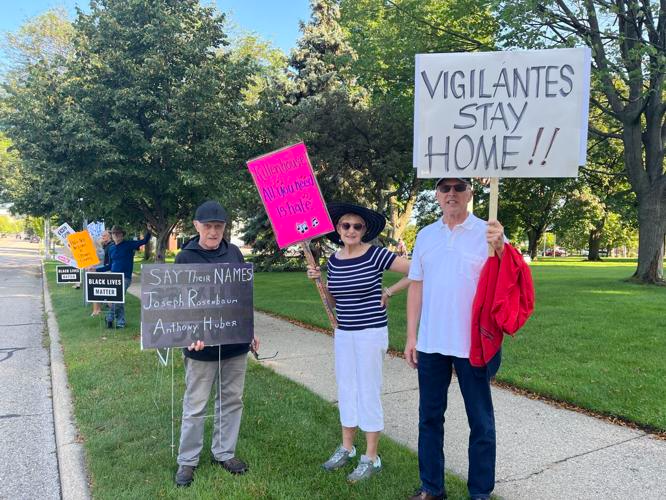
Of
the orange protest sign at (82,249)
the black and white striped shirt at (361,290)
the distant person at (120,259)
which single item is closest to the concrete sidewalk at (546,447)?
the black and white striped shirt at (361,290)

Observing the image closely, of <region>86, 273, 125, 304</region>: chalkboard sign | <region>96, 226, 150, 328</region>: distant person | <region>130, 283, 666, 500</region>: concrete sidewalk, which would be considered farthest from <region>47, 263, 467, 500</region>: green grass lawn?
<region>96, 226, 150, 328</region>: distant person

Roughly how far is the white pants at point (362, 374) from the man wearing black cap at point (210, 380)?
30.5 inches

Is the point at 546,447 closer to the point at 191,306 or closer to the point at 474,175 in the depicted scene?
the point at 474,175

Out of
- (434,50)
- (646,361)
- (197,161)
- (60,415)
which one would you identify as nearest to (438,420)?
(60,415)

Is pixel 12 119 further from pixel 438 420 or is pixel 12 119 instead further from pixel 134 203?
pixel 438 420

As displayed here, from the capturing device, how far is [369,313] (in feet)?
11.3

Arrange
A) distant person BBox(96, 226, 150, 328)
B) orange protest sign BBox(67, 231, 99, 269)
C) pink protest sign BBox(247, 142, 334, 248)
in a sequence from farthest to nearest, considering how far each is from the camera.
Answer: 1. orange protest sign BBox(67, 231, 99, 269)
2. distant person BBox(96, 226, 150, 328)
3. pink protest sign BBox(247, 142, 334, 248)

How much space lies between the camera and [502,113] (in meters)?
3.04

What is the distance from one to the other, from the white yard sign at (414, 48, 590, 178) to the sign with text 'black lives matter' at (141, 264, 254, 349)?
1.72m

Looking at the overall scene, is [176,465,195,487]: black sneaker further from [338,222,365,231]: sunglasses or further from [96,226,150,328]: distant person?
[96,226,150,328]: distant person

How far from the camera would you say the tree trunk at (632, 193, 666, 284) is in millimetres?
14531

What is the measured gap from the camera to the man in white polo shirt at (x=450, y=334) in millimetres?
2873

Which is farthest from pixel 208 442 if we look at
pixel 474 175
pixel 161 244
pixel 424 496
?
pixel 161 244

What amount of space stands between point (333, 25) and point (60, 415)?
23298 millimetres
